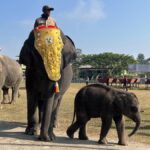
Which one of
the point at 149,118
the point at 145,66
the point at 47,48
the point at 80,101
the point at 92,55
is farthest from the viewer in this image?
the point at 92,55

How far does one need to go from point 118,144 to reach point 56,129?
2460 millimetres

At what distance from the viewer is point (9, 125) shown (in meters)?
11.7

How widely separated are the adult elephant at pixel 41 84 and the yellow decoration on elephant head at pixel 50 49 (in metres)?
0.13

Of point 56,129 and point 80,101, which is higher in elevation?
point 80,101

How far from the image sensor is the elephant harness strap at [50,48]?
891 centimetres

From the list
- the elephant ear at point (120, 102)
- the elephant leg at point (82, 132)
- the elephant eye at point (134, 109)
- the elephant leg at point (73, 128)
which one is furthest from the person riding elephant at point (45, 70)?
the elephant eye at point (134, 109)

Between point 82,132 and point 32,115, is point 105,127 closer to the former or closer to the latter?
point 82,132

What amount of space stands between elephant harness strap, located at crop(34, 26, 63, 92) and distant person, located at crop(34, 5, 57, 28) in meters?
0.33

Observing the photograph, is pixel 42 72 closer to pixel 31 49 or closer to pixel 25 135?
pixel 31 49

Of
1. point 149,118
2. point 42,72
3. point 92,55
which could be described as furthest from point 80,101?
point 92,55

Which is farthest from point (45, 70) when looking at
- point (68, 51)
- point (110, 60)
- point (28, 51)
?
point (110, 60)

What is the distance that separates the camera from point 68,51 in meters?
9.48

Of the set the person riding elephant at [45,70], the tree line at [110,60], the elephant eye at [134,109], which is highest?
the tree line at [110,60]

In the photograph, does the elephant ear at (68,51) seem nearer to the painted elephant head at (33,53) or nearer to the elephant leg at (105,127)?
the painted elephant head at (33,53)
